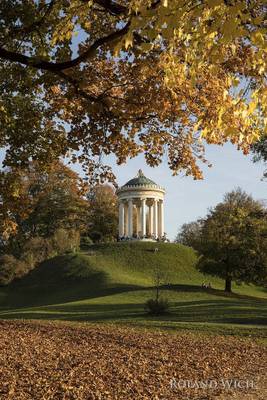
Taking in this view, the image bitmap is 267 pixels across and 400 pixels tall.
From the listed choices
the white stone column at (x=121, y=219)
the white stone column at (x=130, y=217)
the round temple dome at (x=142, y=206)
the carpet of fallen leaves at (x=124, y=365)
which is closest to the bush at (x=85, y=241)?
the round temple dome at (x=142, y=206)

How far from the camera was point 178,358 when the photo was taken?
11141 millimetres

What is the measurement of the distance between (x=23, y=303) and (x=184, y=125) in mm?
34393

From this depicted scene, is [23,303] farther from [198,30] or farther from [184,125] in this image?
[198,30]

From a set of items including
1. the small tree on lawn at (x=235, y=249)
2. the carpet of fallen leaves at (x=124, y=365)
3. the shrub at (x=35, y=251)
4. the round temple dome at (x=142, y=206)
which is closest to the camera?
the carpet of fallen leaves at (x=124, y=365)

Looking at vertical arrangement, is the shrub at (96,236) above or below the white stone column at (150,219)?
below

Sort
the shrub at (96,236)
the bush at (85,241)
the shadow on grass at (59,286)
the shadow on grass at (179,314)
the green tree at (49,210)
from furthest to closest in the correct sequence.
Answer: the shrub at (96,236) → the bush at (85,241) → the green tree at (49,210) → the shadow on grass at (59,286) → the shadow on grass at (179,314)

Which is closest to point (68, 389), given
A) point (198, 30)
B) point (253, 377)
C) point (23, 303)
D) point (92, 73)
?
point (253, 377)

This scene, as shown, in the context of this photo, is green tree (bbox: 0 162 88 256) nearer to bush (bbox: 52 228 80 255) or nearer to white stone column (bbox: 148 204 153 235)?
bush (bbox: 52 228 80 255)

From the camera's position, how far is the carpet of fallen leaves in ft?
26.3

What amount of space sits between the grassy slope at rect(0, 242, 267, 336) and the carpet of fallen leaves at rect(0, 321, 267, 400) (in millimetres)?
4453

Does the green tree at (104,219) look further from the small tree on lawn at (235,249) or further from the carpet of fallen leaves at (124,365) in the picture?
the carpet of fallen leaves at (124,365)

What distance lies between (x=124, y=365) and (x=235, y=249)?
31579mm

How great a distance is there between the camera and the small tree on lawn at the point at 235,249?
130 feet

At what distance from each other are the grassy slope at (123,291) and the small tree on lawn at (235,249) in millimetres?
1770
